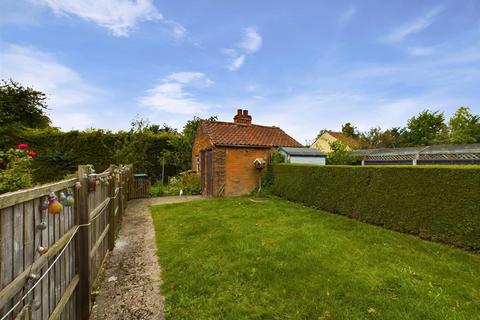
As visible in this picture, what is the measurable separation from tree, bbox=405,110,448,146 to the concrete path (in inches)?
2182

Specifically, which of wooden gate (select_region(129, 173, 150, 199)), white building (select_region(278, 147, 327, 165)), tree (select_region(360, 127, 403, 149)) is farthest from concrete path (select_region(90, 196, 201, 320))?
tree (select_region(360, 127, 403, 149))

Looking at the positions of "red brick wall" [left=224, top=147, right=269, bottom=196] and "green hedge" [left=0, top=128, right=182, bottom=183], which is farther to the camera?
"green hedge" [left=0, top=128, right=182, bottom=183]

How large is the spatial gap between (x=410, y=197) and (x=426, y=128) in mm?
52692

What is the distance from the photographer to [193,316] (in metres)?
3.57

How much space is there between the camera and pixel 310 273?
15.8ft

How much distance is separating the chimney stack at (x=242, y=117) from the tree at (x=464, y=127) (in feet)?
139

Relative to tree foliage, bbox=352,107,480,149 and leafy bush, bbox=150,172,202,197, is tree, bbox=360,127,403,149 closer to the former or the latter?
tree foliage, bbox=352,107,480,149

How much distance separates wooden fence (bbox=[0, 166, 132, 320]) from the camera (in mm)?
1522

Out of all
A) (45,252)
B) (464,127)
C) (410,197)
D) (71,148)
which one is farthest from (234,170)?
(464,127)

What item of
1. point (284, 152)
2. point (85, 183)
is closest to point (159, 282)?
point (85, 183)

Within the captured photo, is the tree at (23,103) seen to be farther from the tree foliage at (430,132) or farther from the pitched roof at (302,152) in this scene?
the tree foliage at (430,132)

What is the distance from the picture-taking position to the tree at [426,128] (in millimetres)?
48469

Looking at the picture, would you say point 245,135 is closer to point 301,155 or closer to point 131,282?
point 301,155

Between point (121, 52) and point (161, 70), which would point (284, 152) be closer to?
point (161, 70)
